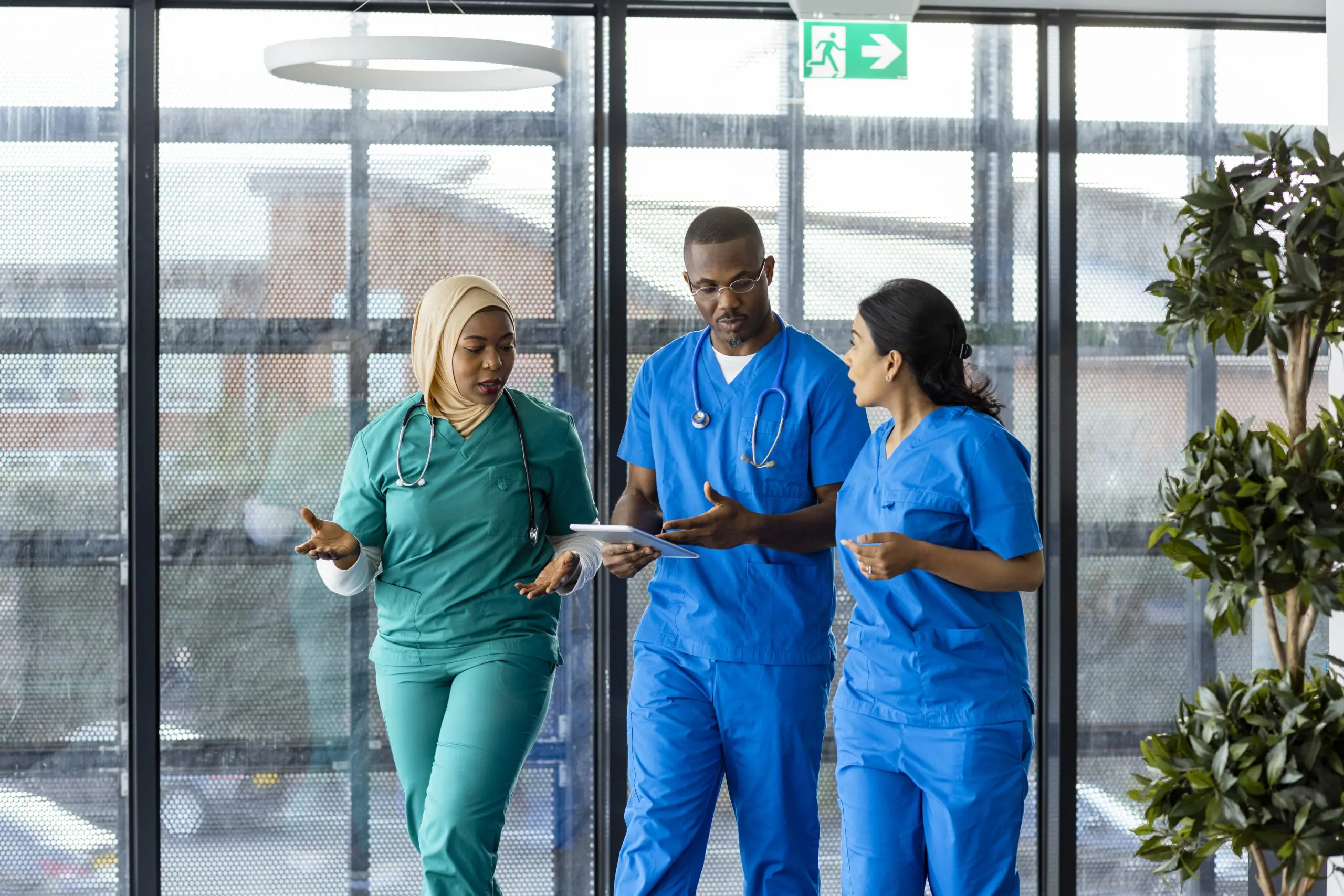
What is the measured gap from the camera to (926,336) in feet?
7.30

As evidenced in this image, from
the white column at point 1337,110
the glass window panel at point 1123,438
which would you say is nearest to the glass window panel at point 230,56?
the glass window panel at point 1123,438

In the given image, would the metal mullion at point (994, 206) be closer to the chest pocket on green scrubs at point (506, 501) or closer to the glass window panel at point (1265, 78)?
the glass window panel at point (1265, 78)

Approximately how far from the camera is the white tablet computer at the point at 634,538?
2.23 meters

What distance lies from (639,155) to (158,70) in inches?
48.0

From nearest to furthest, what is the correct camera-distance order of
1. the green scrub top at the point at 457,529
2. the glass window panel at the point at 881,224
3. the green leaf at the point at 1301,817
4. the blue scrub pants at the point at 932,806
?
the green leaf at the point at 1301,817
the blue scrub pants at the point at 932,806
the green scrub top at the point at 457,529
the glass window panel at the point at 881,224

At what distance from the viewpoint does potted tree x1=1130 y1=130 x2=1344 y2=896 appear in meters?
1.71

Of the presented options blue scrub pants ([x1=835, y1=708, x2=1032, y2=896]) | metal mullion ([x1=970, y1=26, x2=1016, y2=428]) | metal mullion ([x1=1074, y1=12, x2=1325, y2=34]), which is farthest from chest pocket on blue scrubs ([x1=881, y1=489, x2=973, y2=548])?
metal mullion ([x1=1074, y1=12, x2=1325, y2=34])

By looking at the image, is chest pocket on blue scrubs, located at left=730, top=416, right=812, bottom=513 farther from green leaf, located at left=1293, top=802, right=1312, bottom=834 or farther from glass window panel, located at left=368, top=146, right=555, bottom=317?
green leaf, located at left=1293, top=802, right=1312, bottom=834

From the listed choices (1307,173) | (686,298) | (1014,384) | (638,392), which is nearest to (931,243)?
(1014,384)

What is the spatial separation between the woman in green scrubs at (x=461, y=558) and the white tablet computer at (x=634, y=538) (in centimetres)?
14

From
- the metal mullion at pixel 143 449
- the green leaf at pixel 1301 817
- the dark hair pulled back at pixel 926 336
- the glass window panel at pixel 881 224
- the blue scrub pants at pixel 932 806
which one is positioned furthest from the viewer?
the glass window panel at pixel 881 224

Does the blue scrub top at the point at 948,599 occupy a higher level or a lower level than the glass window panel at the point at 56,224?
lower

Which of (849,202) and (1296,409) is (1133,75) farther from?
(1296,409)

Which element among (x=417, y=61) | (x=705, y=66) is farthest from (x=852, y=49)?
(x=417, y=61)
